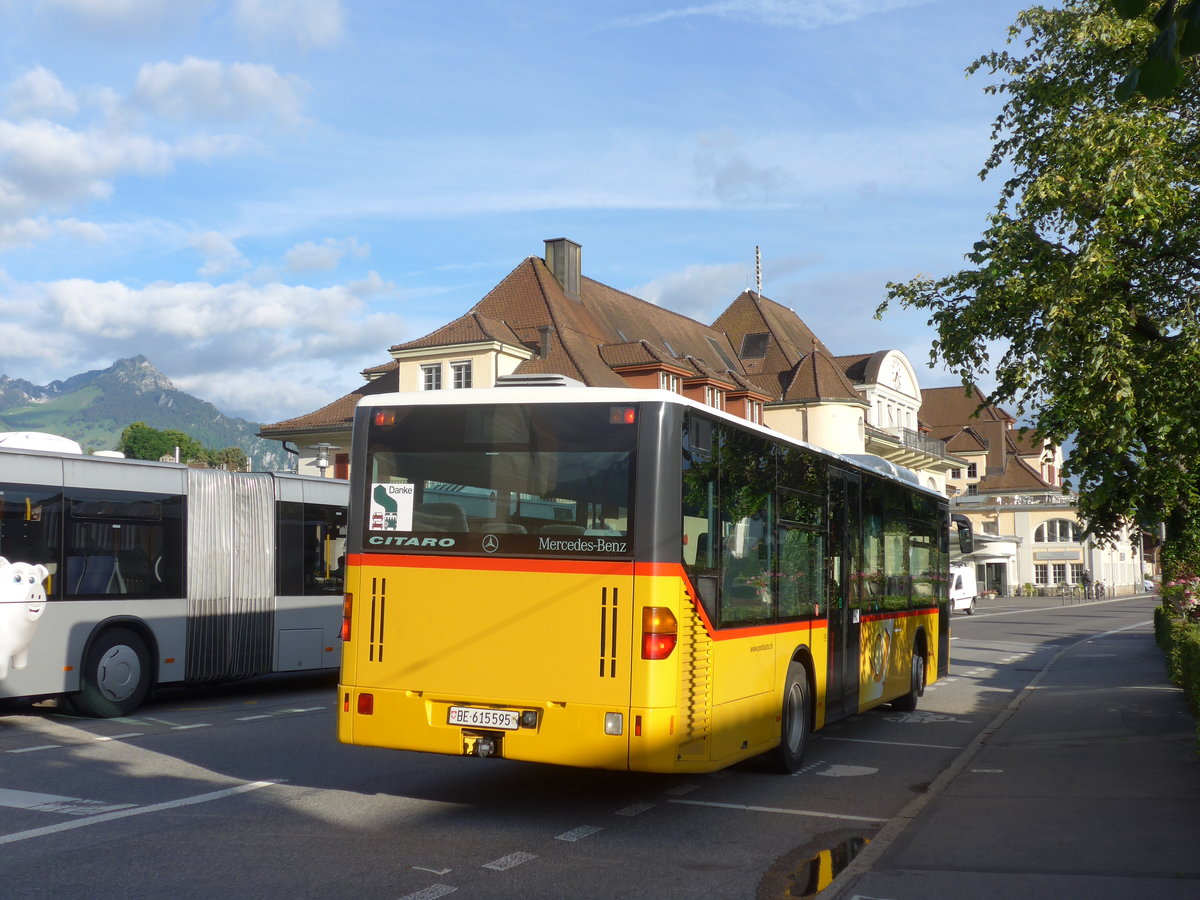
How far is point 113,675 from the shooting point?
1416 cm

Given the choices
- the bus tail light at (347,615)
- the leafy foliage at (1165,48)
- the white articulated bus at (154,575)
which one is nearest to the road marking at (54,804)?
the bus tail light at (347,615)

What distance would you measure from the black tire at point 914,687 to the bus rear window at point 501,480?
895 cm

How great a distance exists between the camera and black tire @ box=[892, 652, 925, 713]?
1620 centimetres

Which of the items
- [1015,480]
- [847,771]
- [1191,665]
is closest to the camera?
[847,771]

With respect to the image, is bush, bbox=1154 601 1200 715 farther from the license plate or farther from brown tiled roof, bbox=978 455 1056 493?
brown tiled roof, bbox=978 455 1056 493

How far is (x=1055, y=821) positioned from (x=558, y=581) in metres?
3.64

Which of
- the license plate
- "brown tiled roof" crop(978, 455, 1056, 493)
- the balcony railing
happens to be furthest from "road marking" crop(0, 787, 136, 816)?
"brown tiled roof" crop(978, 455, 1056, 493)

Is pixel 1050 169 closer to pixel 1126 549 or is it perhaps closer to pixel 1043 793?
pixel 1043 793

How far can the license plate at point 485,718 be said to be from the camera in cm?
836

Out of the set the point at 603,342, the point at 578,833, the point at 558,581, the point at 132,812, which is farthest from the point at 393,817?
the point at 603,342

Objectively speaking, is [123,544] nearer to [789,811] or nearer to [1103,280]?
[789,811]

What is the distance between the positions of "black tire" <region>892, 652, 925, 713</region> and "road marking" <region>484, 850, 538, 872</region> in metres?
9.59

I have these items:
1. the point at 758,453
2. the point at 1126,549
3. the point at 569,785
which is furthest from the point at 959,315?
the point at 1126,549

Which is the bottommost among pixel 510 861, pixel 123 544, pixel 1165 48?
pixel 510 861
